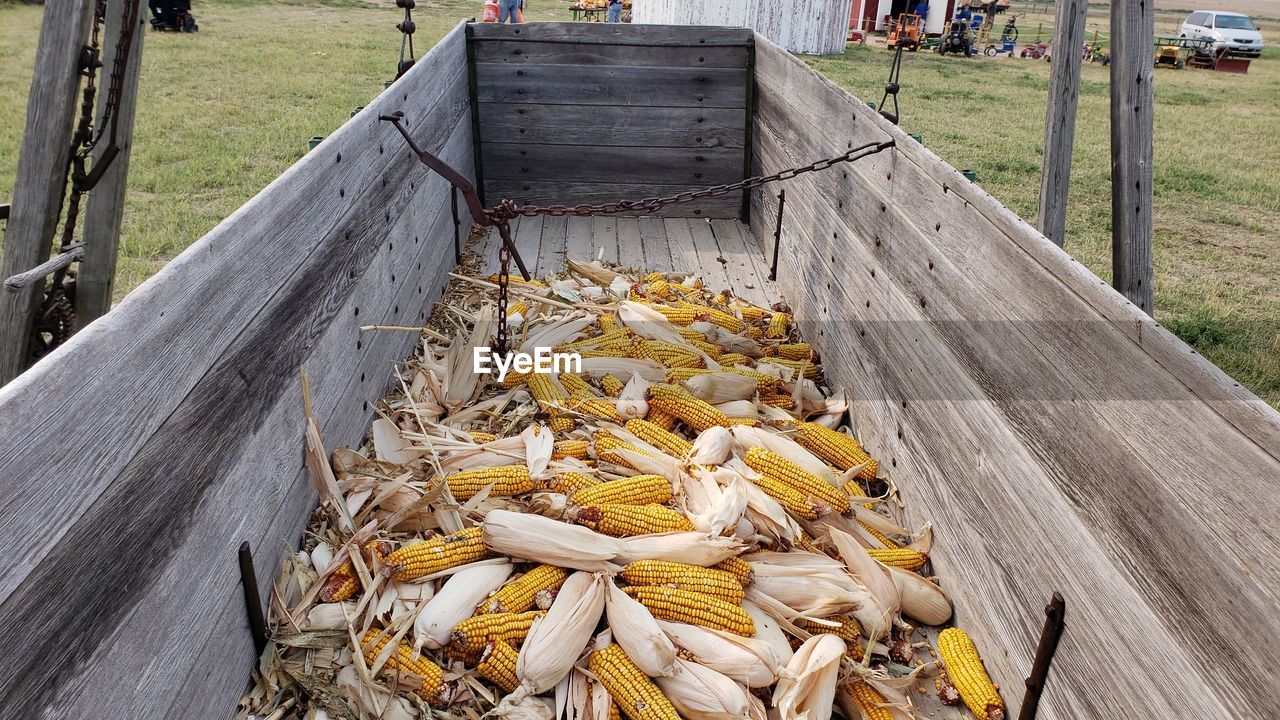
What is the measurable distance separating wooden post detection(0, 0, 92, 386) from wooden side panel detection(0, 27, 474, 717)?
0.99 meters

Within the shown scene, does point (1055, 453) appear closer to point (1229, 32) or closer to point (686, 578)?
point (686, 578)

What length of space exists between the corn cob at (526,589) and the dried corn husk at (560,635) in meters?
0.06

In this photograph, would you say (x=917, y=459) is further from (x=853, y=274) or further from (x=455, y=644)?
(x=455, y=644)

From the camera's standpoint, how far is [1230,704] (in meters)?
1.48

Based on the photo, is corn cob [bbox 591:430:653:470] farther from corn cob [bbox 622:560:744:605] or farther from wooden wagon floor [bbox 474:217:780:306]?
wooden wagon floor [bbox 474:217:780:306]

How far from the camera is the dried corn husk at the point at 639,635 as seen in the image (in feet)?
7.19

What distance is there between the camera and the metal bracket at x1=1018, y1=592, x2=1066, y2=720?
6.59 ft

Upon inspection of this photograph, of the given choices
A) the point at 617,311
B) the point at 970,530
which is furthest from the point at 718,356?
the point at 970,530

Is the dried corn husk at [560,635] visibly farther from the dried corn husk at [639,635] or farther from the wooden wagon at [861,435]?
the wooden wagon at [861,435]

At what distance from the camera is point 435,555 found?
8.22ft

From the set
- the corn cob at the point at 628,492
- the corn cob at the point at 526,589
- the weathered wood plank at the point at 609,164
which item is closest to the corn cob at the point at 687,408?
the corn cob at the point at 628,492

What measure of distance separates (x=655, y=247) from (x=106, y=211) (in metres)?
3.19

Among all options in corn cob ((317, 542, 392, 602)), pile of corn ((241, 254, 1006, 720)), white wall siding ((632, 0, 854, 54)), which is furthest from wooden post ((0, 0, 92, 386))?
white wall siding ((632, 0, 854, 54))

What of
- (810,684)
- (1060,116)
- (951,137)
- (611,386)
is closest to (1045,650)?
(810,684)
